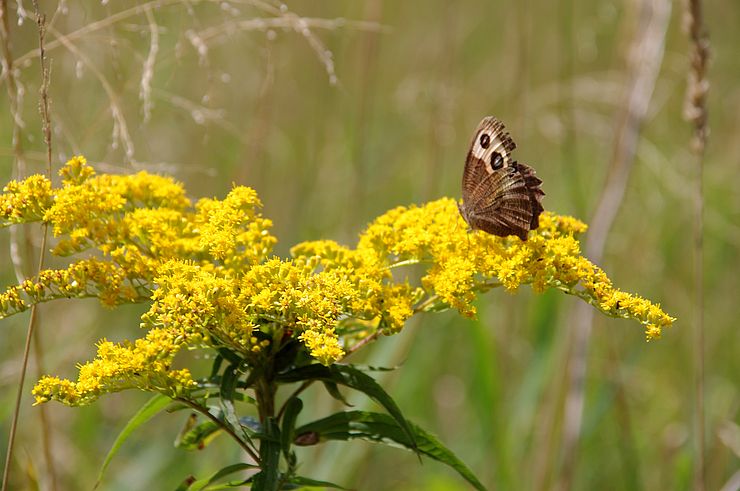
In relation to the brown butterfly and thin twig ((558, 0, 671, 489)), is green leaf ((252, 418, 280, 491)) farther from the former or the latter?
thin twig ((558, 0, 671, 489))

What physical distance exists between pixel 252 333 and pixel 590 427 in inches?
120

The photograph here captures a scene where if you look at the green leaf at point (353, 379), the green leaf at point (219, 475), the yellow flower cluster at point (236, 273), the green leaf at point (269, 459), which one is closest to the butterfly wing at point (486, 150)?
the yellow flower cluster at point (236, 273)

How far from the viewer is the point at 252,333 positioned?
214cm

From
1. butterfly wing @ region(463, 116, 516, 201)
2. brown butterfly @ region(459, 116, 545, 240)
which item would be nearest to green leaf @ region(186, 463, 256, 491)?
brown butterfly @ region(459, 116, 545, 240)

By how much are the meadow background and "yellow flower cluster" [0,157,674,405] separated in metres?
0.83

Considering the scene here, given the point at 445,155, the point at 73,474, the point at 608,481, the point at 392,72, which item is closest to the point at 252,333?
the point at 73,474

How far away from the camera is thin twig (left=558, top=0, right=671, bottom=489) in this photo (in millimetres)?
3934

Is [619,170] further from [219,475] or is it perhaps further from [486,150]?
[219,475]

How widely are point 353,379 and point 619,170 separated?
226 centimetres

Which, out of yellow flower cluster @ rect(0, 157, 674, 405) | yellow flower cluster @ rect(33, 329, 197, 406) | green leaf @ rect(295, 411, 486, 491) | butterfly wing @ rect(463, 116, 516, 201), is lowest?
green leaf @ rect(295, 411, 486, 491)

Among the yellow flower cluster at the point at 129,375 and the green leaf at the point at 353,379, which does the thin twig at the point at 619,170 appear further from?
the yellow flower cluster at the point at 129,375

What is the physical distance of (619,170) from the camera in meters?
3.94

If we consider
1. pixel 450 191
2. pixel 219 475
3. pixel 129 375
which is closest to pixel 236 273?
pixel 129 375

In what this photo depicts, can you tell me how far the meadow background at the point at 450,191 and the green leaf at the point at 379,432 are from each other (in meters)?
1.30
